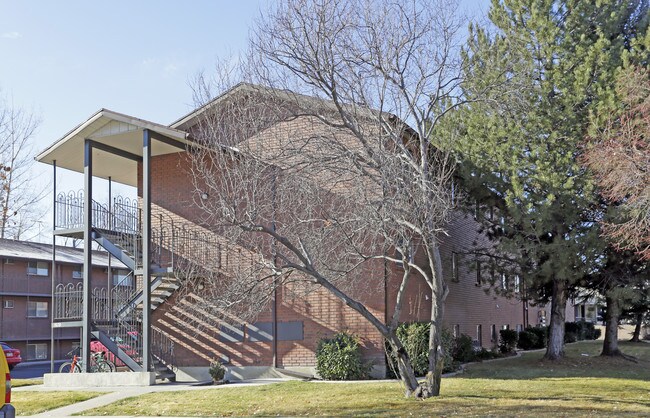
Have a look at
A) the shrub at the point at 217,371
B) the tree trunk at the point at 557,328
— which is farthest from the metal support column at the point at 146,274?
Result: the tree trunk at the point at 557,328

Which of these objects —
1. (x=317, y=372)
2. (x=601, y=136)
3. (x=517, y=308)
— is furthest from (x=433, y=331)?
(x=517, y=308)

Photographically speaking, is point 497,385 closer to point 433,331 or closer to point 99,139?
point 433,331

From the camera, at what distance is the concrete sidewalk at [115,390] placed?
15.1m

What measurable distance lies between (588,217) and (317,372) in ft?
28.2

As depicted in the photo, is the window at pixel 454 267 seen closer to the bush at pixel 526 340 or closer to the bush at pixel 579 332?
the bush at pixel 526 340

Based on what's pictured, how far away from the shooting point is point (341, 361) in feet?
62.3

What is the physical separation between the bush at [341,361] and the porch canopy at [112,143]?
659 cm

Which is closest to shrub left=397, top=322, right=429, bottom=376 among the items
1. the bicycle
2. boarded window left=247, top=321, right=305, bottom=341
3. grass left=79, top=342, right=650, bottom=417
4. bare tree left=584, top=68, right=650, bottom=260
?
grass left=79, top=342, right=650, bottom=417

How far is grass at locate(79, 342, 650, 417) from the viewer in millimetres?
13180

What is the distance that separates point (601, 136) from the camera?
1856 centimetres

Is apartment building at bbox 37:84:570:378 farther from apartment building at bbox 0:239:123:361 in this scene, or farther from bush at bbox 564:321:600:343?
bush at bbox 564:321:600:343

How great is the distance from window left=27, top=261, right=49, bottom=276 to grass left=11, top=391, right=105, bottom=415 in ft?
72.9

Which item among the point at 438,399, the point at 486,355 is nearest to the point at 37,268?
the point at 486,355

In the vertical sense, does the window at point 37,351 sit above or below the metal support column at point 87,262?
below
